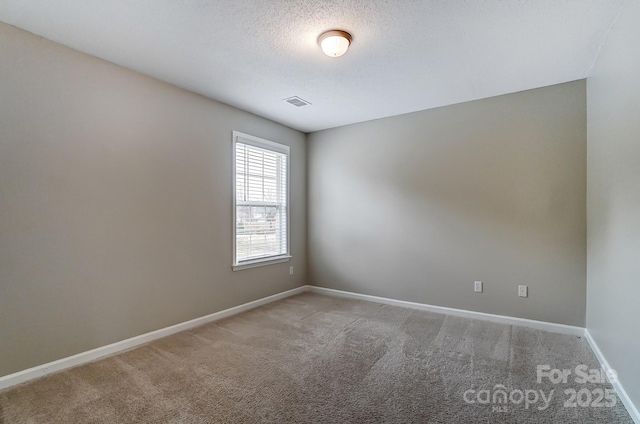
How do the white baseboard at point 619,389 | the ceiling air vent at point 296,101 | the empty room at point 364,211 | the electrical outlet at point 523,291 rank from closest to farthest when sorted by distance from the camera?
the white baseboard at point 619,389
the empty room at point 364,211
the electrical outlet at point 523,291
the ceiling air vent at point 296,101

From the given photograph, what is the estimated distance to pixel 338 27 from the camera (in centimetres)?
222

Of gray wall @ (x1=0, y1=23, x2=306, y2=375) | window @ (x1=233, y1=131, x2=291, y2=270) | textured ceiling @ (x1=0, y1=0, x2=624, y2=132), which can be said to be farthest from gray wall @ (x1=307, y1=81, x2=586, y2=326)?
gray wall @ (x1=0, y1=23, x2=306, y2=375)

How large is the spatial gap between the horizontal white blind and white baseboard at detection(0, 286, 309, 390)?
2.22ft

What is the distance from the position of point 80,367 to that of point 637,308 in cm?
383

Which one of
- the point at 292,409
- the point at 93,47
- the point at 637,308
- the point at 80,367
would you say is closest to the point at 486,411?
the point at 637,308

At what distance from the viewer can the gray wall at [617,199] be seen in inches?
71.7

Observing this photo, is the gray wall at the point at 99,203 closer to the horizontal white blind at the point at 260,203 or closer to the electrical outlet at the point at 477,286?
the horizontal white blind at the point at 260,203

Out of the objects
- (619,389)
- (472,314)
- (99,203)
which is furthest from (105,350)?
(619,389)

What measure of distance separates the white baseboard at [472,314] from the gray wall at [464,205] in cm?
6

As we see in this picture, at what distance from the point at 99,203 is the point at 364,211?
309cm

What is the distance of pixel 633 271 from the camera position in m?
1.83

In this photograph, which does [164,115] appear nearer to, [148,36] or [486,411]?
[148,36]

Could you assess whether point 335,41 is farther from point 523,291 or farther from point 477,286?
point 523,291

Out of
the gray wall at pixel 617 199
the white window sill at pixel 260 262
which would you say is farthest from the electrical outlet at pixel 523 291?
the white window sill at pixel 260 262
